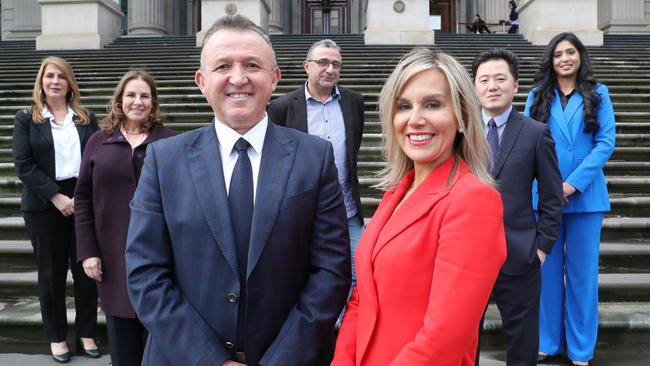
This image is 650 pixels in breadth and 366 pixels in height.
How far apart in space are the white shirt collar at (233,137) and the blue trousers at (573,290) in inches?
94.9

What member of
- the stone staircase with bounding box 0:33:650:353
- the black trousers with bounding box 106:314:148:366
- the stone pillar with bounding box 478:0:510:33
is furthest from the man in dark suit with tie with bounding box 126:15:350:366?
the stone pillar with bounding box 478:0:510:33

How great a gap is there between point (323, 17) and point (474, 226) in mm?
26538

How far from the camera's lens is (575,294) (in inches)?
140

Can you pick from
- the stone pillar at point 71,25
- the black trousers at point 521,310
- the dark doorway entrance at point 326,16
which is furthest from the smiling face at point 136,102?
the dark doorway entrance at point 326,16

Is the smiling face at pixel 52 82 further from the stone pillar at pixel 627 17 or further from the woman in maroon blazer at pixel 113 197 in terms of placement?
the stone pillar at pixel 627 17

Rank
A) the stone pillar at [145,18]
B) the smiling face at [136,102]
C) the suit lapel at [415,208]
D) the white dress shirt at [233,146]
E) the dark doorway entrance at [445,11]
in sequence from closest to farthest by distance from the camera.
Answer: the suit lapel at [415,208]
the white dress shirt at [233,146]
the smiling face at [136,102]
the stone pillar at [145,18]
the dark doorway entrance at [445,11]

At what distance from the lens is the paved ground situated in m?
3.76

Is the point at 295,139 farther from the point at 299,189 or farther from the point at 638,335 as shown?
the point at 638,335

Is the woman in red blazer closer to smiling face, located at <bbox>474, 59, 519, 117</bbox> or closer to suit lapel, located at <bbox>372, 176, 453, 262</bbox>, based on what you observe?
suit lapel, located at <bbox>372, 176, 453, 262</bbox>

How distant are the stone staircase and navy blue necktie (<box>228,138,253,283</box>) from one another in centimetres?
270

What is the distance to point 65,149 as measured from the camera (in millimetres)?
3879

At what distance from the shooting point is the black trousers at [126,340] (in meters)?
3.05

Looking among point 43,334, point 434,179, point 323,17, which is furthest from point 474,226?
point 323,17

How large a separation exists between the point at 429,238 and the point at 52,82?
3266 mm
